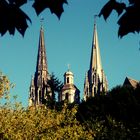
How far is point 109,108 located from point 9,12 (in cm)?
4368

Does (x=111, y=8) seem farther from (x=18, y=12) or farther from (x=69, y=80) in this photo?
(x=69, y=80)

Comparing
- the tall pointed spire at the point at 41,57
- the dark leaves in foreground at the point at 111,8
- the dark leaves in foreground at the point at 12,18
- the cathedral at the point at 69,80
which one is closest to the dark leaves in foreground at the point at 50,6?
the dark leaves in foreground at the point at 12,18

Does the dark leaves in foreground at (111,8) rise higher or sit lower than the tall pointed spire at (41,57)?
lower

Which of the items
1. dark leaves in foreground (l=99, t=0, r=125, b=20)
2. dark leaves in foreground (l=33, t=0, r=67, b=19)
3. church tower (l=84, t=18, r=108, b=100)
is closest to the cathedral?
church tower (l=84, t=18, r=108, b=100)

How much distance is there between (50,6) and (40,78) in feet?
363

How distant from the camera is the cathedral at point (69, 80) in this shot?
372ft

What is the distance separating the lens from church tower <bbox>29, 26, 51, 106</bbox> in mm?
112938

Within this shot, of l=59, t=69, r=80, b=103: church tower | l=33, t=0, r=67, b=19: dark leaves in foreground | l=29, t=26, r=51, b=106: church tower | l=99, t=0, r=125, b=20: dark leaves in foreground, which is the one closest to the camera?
l=33, t=0, r=67, b=19: dark leaves in foreground

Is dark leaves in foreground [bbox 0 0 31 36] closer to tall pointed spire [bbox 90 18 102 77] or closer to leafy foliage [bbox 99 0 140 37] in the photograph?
leafy foliage [bbox 99 0 140 37]

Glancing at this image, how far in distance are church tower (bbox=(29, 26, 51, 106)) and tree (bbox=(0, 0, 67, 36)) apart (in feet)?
347

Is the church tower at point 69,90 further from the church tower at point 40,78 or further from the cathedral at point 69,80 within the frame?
the church tower at point 40,78

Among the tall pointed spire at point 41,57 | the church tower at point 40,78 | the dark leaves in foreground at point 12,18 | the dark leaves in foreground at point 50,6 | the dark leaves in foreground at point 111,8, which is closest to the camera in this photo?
the dark leaves in foreground at point 12,18

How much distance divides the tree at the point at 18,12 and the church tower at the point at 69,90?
109 metres

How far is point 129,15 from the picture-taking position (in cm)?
530
